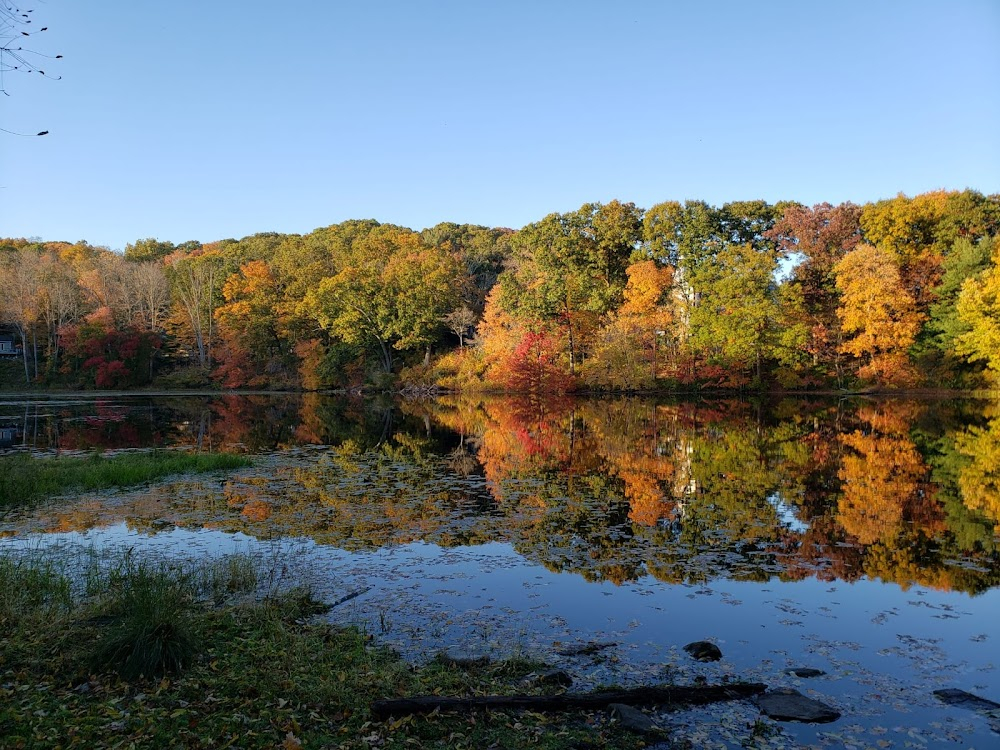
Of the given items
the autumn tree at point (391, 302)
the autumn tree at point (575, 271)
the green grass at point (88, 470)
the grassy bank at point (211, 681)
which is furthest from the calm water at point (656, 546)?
the autumn tree at point (391, 302)

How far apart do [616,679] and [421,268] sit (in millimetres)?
57146

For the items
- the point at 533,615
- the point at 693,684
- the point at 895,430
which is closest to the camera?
the point at 693,684

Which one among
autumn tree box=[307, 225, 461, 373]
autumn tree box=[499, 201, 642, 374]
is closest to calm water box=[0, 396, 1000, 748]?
autumn tree box=[499, 201, 642, 374]

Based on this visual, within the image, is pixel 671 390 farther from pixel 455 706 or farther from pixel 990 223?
pixel 455 706

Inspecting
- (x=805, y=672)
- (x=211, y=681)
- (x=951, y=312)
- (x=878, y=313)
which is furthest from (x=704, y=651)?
(x=951, y=312)

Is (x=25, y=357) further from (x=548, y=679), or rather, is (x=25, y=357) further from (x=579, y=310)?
(x=548, y=679)

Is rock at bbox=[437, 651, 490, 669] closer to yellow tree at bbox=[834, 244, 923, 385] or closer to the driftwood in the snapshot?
the driftwood

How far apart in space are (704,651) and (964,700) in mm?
2158

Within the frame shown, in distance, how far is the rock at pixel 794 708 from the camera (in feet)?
17.3

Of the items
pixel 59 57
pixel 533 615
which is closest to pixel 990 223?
pixel 533 615

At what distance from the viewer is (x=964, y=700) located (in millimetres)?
5598

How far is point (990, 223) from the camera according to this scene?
146 ft

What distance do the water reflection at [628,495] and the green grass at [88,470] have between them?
120 cm

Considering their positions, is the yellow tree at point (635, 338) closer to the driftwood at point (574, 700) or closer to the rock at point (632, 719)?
the driftwood at point (574, 700)
